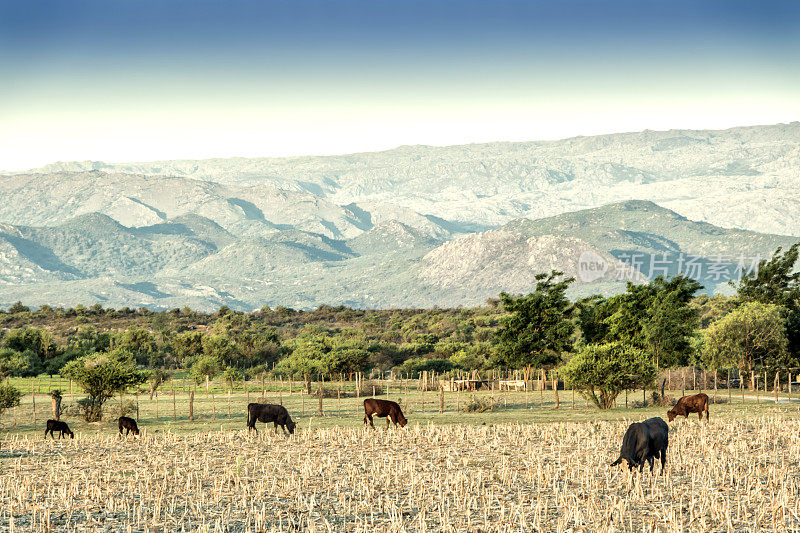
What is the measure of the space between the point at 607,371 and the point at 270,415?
742 inches

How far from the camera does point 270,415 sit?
36094 mm

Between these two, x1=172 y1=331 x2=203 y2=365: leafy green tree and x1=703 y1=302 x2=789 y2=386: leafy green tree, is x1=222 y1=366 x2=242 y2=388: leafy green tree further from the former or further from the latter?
x1=703 y1=302 x2=789 y2=386: leafy green tree

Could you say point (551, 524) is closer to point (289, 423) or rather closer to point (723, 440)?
point (723, 440)

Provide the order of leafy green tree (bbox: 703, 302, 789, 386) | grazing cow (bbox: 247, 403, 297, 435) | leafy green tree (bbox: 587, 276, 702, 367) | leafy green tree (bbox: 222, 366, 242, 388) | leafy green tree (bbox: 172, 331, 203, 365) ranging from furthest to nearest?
1. leafy green tree (bbox: 172, 331, 203, 365)
2. leafy green tree (bbox: 222, 366, 242, 388)
3. leafy green tree (bbox: 703, 302, 789, 386)
4. leafy green tree (bbox: 587, 276, 702, 367)
5. grazing cow (bbox: 247, 403, 297, 435)

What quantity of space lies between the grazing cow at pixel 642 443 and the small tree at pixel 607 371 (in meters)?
21.7

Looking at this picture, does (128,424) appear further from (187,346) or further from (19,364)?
(187,346)

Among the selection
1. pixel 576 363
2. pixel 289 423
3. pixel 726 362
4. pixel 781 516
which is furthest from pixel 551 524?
pixel 726 362

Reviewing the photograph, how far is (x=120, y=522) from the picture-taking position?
20172 mm

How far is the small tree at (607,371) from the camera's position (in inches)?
1804

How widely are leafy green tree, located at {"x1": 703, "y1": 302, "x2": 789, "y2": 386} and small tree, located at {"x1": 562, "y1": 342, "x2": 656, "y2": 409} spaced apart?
18.3m

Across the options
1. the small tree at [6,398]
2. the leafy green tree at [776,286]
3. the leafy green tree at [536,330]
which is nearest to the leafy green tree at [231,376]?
the leafy green tree at [536,330]

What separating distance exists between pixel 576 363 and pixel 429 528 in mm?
28090

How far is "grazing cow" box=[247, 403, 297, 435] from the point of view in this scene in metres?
35.8

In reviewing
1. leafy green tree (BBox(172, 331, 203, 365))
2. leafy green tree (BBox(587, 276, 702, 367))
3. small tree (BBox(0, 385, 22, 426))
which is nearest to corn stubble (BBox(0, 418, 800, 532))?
small tree (BBox(0, 385, 22, 426))
